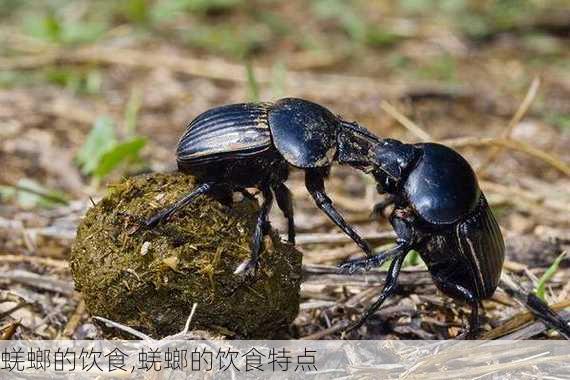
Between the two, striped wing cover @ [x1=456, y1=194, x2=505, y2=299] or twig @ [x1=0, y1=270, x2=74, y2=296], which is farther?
twig @ [x1=0, y1=270, x2=74, y2=296]

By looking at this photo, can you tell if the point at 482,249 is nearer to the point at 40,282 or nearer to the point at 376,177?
the point at 376,177

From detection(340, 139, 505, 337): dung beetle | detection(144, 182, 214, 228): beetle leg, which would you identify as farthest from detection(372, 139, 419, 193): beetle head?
detection(144, 182, 214, 228): beetle leg

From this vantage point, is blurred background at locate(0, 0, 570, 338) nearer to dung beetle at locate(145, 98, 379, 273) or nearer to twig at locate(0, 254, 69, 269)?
twig at locate(0, 254, 69, 269)

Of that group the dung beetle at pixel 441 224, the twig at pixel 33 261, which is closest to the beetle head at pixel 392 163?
the dung beetle at pixel 441 224

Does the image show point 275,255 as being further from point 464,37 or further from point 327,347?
point 464,37

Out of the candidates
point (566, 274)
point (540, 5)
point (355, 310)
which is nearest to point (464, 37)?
point (540, 5)

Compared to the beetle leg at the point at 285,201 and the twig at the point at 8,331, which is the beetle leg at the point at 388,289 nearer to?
the beetle leg at the point at 285,201
